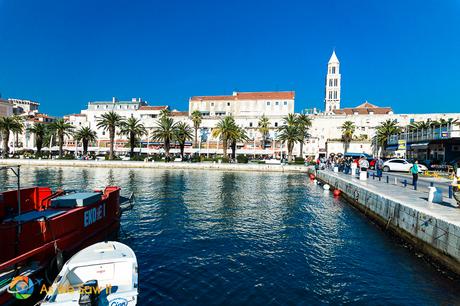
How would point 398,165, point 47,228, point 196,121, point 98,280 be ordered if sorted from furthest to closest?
1. point 196,121
2. point 398,165
3. point 47,228
4. point 98,280

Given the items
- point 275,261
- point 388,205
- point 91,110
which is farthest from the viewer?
point 91,110

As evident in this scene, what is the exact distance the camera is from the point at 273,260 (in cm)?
1252

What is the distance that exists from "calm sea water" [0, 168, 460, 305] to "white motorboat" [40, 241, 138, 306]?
4.64ft

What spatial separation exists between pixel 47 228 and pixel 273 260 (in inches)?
332

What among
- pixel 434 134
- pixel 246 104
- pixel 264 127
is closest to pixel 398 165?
pixel 434 134

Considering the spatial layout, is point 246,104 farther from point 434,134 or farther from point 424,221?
point 424,221

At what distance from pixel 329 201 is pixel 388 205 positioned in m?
10.2

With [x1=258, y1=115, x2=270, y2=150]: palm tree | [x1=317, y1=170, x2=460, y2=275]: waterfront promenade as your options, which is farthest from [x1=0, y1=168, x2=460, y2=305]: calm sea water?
[x1=258, y1=115, x2=270, y2=150]: palm tree

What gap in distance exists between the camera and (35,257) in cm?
918

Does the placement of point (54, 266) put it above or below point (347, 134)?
below

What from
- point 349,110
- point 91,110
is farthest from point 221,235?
point 91,110

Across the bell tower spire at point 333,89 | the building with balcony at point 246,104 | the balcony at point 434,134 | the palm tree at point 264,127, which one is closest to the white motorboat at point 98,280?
the balcony at point 434,134

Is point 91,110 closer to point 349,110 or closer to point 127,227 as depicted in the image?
point 349,110

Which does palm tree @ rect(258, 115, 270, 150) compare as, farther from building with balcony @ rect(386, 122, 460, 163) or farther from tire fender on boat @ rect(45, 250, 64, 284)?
tire fender on boat @ rect(45, 250, 64, 284)
